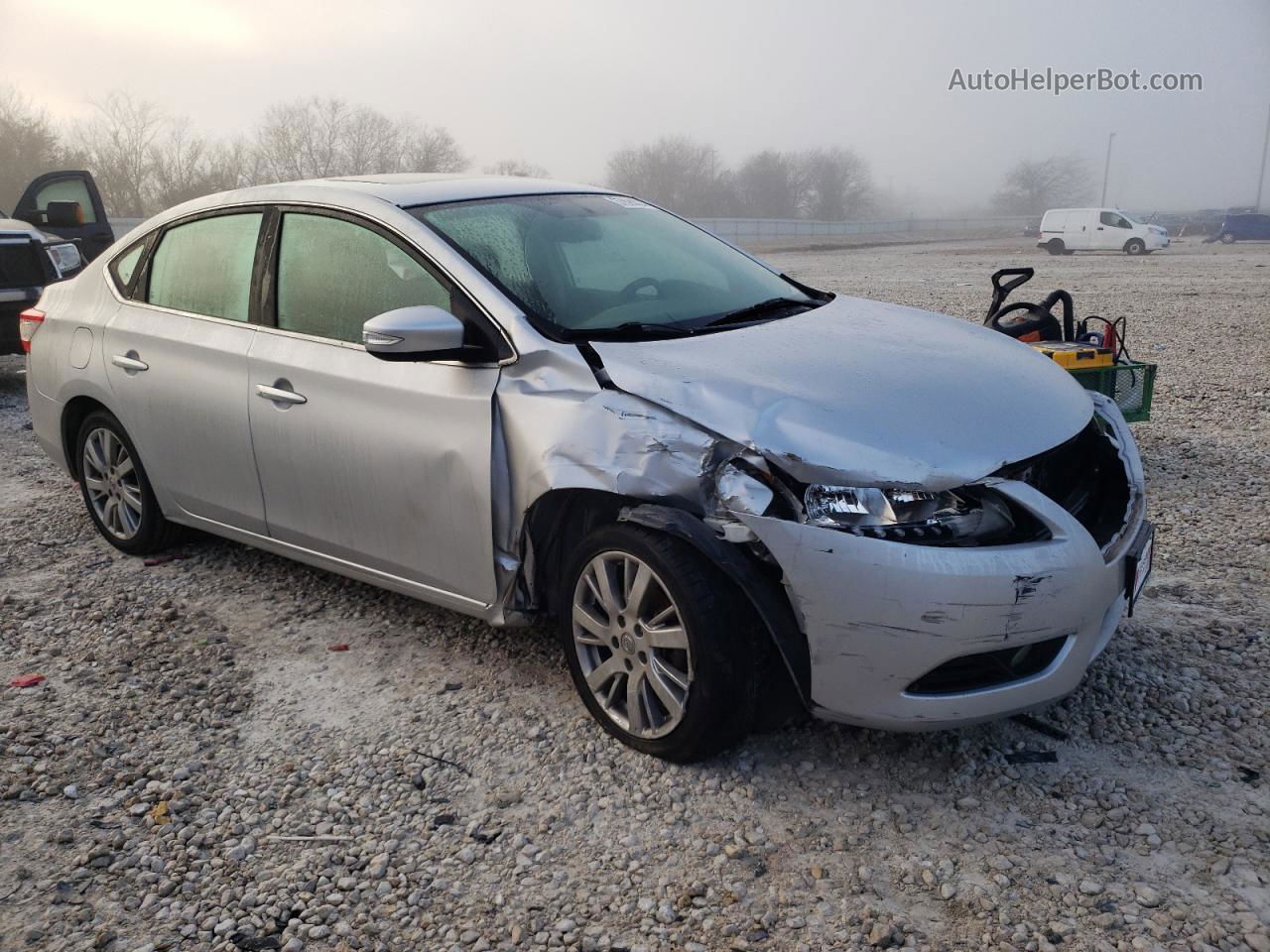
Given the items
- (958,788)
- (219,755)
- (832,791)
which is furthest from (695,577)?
(219,755)

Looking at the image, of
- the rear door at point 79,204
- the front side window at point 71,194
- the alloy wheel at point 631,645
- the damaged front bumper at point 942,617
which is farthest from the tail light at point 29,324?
the front side window at point 71,194

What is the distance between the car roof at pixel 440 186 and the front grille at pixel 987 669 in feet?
7.72

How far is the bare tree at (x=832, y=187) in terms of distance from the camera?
4414 inches

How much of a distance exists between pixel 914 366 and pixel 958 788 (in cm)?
122

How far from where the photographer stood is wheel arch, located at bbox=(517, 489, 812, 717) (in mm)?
2887

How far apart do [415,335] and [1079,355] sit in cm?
394

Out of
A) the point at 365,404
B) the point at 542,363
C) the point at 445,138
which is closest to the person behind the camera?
the point at 542,363

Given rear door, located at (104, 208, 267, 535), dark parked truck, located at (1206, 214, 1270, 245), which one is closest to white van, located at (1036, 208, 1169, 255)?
dark parked truck, located at (1206, 214, 1270, 245)

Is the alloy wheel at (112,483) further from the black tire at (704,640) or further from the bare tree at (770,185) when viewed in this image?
the bare tree at (770,185)

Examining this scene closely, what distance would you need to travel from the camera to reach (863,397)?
3084 mm

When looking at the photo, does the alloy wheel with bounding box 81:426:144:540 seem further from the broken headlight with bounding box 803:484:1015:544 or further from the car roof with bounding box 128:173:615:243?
the broken headlight with bounding box 803:484:1015:544

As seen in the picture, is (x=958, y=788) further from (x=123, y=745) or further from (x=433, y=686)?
(x=123, y=745)

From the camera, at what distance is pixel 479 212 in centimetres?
395

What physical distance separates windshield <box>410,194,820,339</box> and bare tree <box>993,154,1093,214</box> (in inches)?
4538
